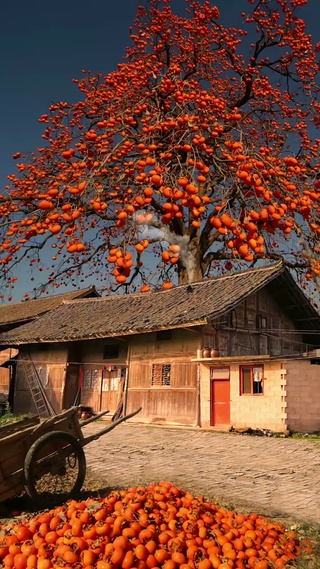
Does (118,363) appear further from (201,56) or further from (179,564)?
(179,564)

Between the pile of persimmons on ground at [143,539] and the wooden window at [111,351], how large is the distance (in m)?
14.9

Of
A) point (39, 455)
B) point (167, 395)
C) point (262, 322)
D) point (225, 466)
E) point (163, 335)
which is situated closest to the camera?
point (39, 455)

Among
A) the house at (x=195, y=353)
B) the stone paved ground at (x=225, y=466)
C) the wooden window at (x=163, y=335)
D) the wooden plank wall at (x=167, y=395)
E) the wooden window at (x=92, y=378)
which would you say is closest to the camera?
the stone paved ground at (x=225, y=466)

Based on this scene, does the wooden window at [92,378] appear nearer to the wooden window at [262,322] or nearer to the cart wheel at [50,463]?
the wooden window at [262,322]

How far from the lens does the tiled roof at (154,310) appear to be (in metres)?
17.1

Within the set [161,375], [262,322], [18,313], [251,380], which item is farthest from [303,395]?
[18,313]

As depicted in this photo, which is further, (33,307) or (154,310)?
(33,307)

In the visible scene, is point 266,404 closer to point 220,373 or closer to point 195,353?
point 220,373

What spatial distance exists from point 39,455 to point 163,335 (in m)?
12.7

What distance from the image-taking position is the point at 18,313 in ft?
105

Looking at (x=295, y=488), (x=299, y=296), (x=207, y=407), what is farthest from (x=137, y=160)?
(x=299, y=296)

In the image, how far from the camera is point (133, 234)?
3.87 meters

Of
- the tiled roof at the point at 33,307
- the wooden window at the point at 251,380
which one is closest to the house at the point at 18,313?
the tiled roof at the point at 33,307

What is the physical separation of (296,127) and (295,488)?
8.65 meters
